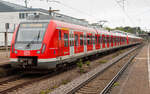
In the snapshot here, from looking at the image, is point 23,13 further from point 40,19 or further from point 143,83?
point 143,83

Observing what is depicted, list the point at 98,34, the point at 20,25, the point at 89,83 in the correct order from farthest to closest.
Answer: the point at 98,34
the point at 20,25
the point at 89,83

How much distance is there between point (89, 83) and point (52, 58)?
223cm

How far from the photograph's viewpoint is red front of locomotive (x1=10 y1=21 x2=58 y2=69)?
33.8ft

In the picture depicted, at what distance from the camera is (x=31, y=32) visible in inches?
432

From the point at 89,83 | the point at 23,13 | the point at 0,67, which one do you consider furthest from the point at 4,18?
the point at 89,83

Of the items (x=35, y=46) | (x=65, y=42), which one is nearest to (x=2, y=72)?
(x=35, y=46)

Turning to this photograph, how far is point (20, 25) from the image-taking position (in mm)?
11461

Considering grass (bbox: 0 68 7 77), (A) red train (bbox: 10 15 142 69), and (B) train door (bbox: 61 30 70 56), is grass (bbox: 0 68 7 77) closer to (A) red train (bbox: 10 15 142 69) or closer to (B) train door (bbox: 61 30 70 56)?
(A) red train (bbox: 10 15 142 69)

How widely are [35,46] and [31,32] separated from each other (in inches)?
36.2

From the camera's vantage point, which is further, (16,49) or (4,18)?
(4,18)

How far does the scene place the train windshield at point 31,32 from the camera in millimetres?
10719

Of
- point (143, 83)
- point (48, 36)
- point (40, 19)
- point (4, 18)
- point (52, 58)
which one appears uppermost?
point (4, 18)

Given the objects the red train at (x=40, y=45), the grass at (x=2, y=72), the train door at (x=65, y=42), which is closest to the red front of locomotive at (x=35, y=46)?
the red train at (x=40, y=45)

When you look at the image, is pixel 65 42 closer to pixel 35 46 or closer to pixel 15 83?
pixel 35 46
